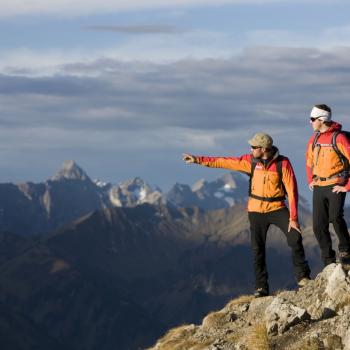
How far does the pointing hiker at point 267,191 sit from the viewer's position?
2392 centimetres

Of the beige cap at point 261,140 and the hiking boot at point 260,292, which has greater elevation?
the beige cap at point 261,140

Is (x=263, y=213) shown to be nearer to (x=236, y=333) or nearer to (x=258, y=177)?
(x=258, y=177)

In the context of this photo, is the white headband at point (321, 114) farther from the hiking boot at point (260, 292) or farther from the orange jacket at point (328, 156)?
the hiking boot at point (260, 292)

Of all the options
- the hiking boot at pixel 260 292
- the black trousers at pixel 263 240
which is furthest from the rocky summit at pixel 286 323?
the black trousers at pixel 263 240

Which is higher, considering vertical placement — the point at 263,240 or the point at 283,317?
the point at 263,240

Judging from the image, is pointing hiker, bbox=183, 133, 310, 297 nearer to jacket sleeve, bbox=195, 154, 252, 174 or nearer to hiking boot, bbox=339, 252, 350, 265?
jacket sleeve, bbox=195, 154, 252, 174

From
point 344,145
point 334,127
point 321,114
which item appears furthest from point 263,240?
point 321,114

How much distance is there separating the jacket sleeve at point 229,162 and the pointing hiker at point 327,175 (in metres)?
1.66

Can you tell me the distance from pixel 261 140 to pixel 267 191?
4.91ft

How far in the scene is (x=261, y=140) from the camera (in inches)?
926

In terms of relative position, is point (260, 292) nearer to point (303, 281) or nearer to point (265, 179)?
point (303, 281)

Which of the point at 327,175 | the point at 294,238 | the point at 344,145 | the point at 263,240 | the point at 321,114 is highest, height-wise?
the point at 321,114

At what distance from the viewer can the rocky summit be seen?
A: 18422mm

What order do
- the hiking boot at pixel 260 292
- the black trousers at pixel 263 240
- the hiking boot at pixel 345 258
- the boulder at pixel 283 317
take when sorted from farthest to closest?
the hiking boot at pixel 260 292, the hiking boot at pixel 345 258, the black trousers at pixel 263 240, the boulder at pixel 283 317
